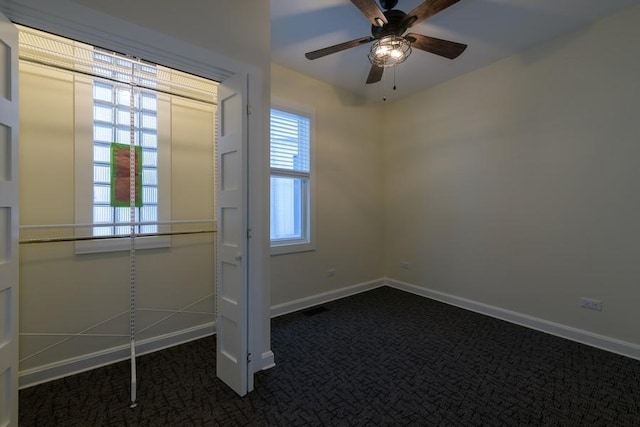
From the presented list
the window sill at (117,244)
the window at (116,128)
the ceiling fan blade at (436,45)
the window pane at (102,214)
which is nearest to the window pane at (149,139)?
the window at (116,128)

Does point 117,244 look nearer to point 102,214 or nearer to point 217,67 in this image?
point 102,214

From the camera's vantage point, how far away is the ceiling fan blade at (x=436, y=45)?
2.18 meters

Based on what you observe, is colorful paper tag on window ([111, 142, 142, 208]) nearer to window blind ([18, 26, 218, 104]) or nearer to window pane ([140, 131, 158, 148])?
window pane ([140, 131, 158, 148])

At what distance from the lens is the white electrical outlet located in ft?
8.30

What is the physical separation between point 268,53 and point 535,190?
290 cm

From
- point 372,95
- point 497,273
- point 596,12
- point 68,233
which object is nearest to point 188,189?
point 68,233

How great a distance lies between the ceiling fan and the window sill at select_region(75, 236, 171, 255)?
2.11 meters

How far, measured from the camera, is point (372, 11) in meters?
1.91

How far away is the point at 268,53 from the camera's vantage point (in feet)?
7.16

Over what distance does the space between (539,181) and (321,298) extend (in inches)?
109

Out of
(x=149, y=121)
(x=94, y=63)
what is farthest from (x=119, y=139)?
(x=94, y=63)

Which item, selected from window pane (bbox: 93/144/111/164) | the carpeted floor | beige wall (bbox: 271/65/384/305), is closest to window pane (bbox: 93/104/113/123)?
window pane (bbox: 93/144/111/164)

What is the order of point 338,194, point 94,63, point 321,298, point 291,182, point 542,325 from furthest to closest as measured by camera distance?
point 338,194
point 321,298
point 291,182
point 542,325
point 94,63

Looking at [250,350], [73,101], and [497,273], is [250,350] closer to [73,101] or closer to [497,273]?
[73,101]
